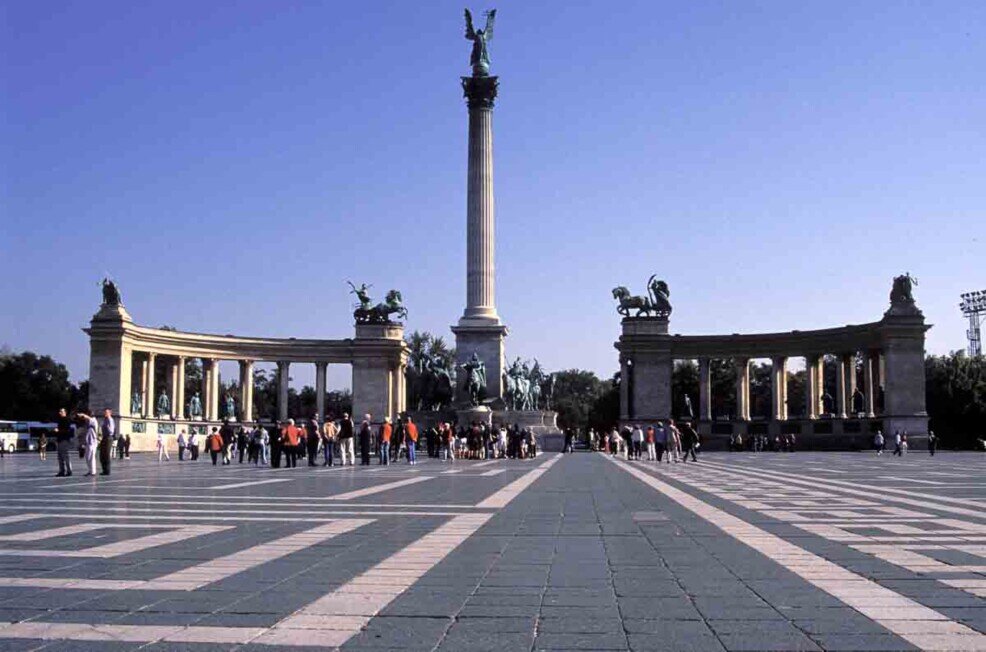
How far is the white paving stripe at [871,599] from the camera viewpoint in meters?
6.89

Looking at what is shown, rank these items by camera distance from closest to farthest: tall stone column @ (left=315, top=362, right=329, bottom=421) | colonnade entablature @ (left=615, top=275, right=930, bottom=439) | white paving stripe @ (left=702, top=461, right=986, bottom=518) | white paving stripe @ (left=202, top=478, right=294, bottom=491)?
1. white paving stripe @ (left=702, top=461, right=986, bottom=518)
2. white paving stripe @ (left=202, top=478, right=294, bottom=491)
3. colonnade entablature @ (left=615, top=275, right=930, bottom=439)
4. tall stone column @ (left=315, top=362, right=329, bottom=421)

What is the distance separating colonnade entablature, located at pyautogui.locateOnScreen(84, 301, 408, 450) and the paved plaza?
6942 cm

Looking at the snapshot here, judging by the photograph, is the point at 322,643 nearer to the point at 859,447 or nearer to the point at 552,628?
the point at 552,628

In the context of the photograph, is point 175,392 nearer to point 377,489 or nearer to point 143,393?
point 143,393

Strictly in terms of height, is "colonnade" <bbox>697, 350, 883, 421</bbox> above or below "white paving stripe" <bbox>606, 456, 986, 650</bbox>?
above

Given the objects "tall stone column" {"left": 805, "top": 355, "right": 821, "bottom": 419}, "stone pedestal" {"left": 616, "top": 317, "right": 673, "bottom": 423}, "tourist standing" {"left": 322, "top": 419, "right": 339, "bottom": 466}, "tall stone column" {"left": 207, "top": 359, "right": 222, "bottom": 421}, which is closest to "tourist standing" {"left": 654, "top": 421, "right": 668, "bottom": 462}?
"tourist standing" {"left": 322, "top": 419, "right": 339, "bottom": 466}

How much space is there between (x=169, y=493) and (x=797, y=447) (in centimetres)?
7030

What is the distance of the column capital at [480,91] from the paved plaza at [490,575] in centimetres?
6320

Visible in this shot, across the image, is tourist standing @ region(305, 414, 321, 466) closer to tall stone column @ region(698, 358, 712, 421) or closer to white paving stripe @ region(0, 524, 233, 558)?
white paving stripe @ region(0, 524, 233, 558)

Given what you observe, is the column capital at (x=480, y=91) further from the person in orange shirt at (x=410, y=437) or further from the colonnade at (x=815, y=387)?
the person in orange shirt at (x=410, y=437)

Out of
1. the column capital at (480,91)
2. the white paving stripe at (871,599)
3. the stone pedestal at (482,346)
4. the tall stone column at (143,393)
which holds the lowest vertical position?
the white paving stripe at (871,599)

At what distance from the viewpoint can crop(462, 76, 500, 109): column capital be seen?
79438 millimetres

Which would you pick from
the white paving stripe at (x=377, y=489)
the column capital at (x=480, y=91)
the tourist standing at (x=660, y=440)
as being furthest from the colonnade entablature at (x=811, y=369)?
the white paving stripe at (x=377, y=489)

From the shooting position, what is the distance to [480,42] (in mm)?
82250
